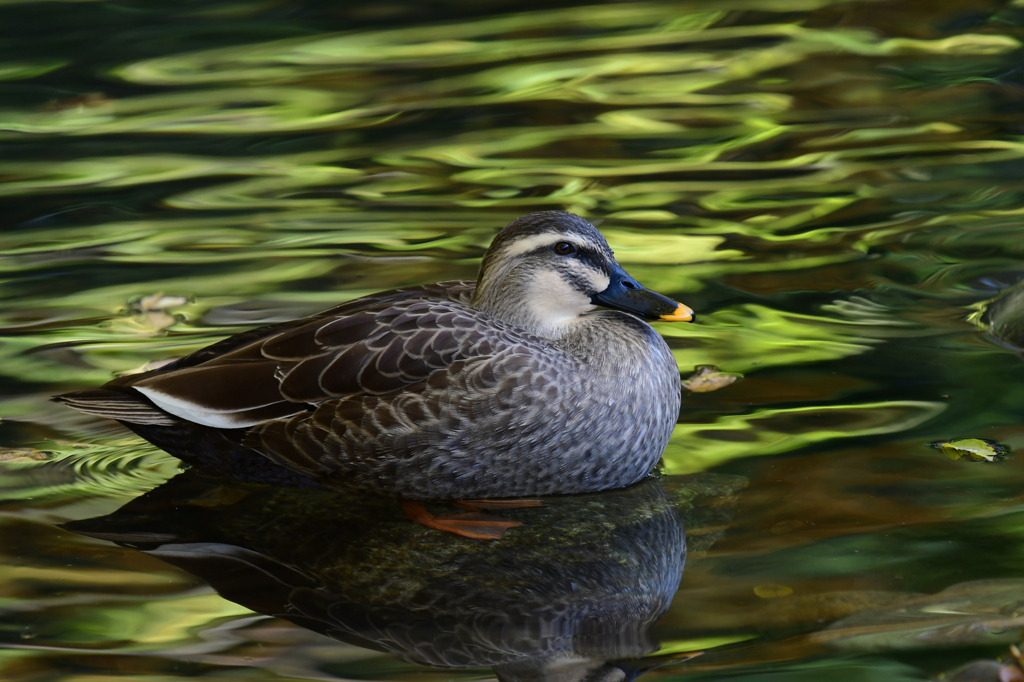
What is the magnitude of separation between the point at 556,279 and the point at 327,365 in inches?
41.9

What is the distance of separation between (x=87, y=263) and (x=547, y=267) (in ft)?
12.4

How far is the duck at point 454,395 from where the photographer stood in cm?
489

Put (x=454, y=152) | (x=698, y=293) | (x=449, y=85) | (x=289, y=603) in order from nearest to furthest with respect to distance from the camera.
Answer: (x=289, y=603)
(x=698, y=293)
(x=454, y=152)
(x=449, y=85)

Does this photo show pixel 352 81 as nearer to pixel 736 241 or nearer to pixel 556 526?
pixel 736 241

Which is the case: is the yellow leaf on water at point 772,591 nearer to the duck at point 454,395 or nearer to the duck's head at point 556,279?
the duck at point 454,395

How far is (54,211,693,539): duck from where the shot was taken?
4891 mm

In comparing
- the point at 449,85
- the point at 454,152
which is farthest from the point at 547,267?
the point at 449,85

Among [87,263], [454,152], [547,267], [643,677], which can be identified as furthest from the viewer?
[454,152]

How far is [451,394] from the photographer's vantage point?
192 inches

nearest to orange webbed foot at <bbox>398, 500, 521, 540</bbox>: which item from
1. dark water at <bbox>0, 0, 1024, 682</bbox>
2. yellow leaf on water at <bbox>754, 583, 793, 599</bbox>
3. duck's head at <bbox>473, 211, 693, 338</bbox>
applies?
dark water at <bbox>0, 0, 1024, 682</bbox>

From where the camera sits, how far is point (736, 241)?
7859 millimetres

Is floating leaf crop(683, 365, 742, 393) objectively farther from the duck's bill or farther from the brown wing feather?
the brown wing feather

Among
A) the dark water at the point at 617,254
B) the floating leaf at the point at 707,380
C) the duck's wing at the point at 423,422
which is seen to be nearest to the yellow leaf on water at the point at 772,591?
the dark water at the point at 617,254

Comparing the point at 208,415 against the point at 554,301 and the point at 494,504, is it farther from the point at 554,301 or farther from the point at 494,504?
the point at 554,301
